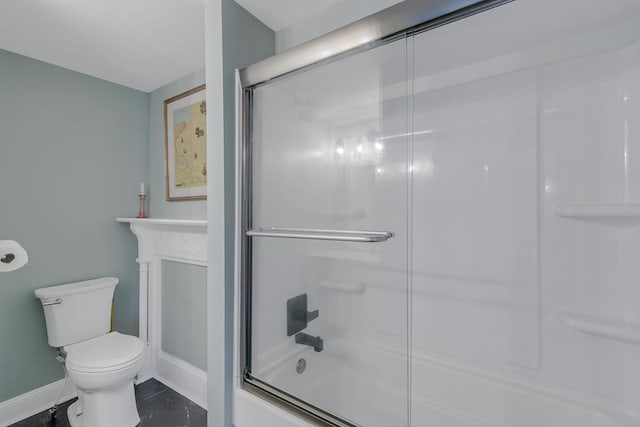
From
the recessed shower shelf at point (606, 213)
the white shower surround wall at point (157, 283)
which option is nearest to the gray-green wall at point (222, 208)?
the white shower surround wall at point (157, 283)

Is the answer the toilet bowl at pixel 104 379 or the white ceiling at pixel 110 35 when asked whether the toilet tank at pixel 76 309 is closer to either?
the toilet bowl at pixel 104 379

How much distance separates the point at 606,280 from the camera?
3.73 ft

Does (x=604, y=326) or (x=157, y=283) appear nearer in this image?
(x=604, y=326)

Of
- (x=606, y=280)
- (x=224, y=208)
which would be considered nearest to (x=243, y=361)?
(x=224, y=208)

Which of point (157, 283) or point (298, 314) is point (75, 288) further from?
point (298, 314)

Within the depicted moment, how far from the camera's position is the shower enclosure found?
1.12 meters

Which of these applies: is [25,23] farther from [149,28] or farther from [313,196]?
[313,196]

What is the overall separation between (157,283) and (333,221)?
1489 mm

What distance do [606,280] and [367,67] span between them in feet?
4.17

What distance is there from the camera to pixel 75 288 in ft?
6.00

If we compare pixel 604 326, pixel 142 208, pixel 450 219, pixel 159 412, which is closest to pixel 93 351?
pixel 159 412

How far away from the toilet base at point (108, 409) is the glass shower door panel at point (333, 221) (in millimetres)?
865

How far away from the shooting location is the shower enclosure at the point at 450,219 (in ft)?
3.67

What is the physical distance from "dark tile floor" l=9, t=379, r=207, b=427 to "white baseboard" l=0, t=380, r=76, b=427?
0.12 feet
